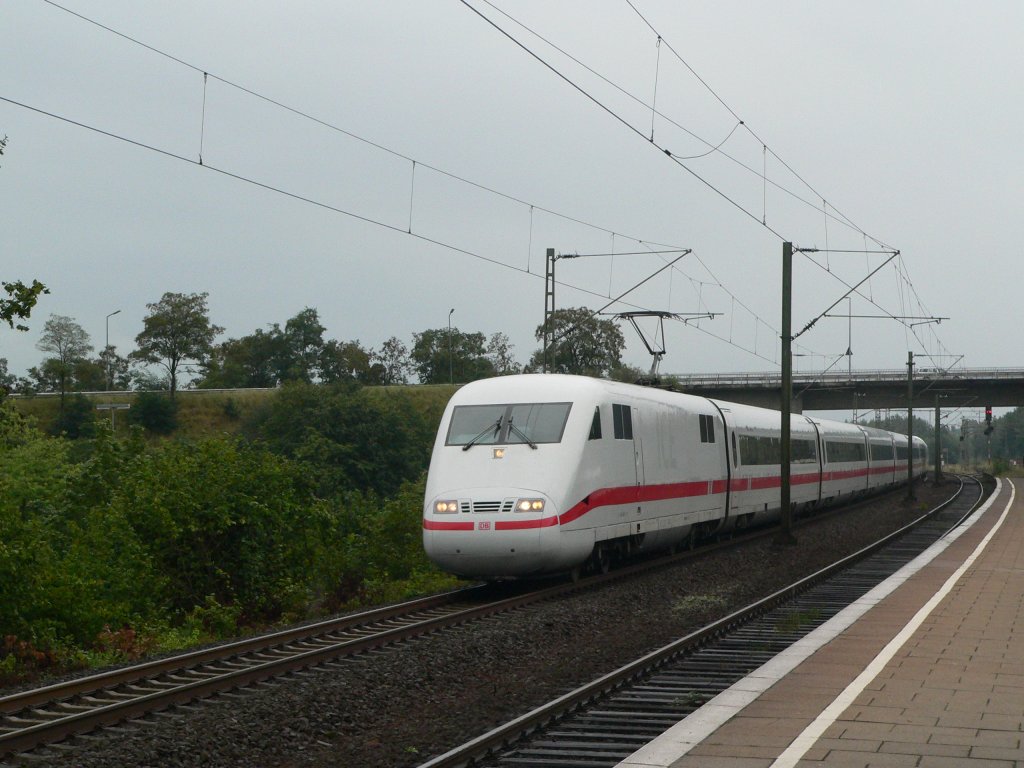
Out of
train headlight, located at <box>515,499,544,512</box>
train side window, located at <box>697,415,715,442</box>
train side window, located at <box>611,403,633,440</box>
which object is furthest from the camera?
train side window, located at <box>697,415,715,442</box>

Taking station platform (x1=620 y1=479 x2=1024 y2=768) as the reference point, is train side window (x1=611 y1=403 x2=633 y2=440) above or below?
above

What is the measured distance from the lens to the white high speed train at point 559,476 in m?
16.2

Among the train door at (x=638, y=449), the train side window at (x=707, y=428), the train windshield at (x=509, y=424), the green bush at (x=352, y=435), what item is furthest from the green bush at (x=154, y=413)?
the train windshield at (x=509, y=424)

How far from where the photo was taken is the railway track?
7.87 metres

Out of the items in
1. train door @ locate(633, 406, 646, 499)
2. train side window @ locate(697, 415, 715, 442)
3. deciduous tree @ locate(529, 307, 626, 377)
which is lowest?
train door @ locate(633, 406, 646, 499)

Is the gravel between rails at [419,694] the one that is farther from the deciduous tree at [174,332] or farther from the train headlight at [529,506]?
the deciduous tree at [174,332]

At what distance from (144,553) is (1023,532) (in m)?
20.4

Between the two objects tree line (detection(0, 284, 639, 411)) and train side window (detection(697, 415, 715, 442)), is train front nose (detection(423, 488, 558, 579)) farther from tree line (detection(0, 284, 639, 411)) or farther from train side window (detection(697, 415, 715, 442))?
tree line (detection(0, 284, 639, 411))

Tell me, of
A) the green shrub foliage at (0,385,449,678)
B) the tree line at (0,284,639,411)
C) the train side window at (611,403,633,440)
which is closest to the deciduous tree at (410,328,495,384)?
the tree line at (0,284,639,411)

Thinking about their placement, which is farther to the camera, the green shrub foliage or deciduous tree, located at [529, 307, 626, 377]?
deciduous tree, located at [529, 307, 626, 377]

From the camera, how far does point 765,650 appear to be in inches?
475

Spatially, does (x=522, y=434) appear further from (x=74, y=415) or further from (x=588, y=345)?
(x=74, y=415)

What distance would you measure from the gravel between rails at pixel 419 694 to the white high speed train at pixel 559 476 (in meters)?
1.02

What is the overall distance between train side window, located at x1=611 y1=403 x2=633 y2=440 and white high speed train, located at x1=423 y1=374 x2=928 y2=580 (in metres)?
0.02
